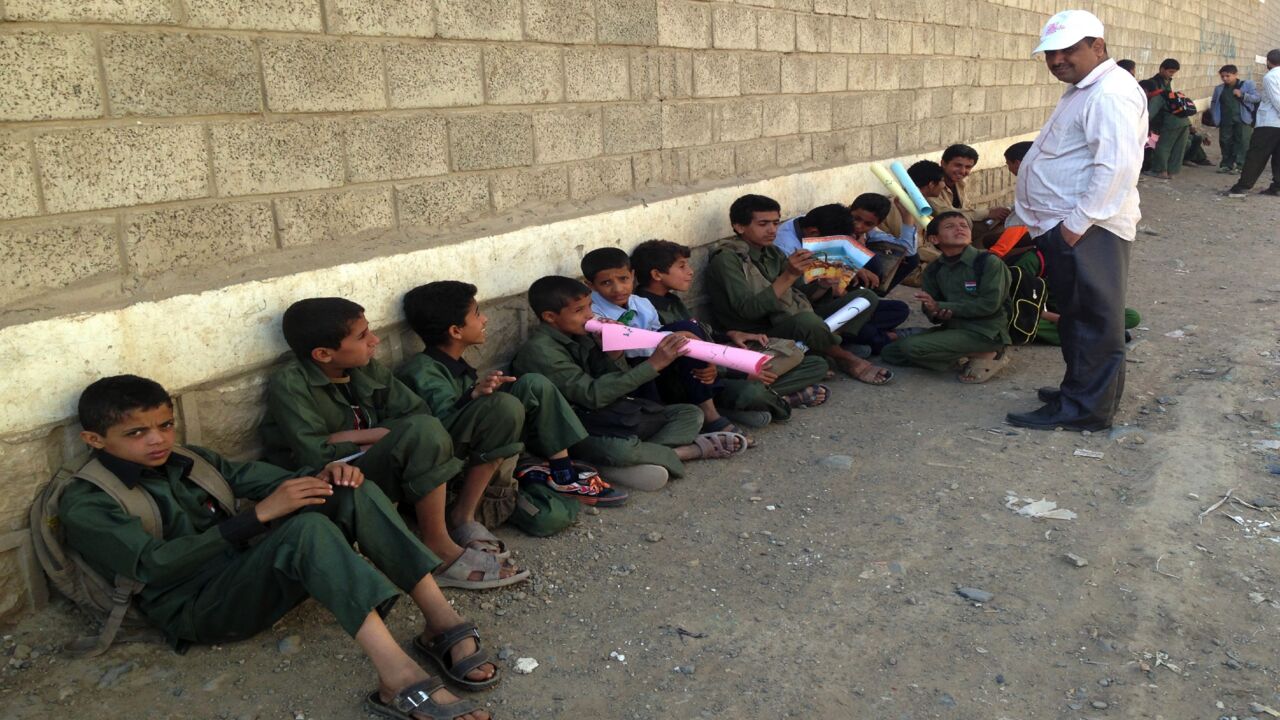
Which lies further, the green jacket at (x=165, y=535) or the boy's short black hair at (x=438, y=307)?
the boy's short black hair at (x=438, y=307)

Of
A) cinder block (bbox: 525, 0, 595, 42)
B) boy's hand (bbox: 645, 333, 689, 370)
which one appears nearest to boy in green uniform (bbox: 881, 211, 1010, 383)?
boy's hand (bbox: 645, 333, 689, 370)

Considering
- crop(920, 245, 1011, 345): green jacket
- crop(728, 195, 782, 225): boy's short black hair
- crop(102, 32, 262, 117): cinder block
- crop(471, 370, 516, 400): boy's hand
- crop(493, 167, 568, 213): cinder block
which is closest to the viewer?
crop(102, 32, 262, 117): cinder block

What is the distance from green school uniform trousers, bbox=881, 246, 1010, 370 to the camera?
527 centimetres

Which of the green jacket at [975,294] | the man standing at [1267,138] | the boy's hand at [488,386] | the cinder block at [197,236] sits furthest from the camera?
the man standing at [1267,138]

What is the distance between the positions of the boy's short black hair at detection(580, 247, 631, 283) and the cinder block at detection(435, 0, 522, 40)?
0.99m

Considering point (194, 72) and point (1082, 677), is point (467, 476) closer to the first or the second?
point (194, 72)

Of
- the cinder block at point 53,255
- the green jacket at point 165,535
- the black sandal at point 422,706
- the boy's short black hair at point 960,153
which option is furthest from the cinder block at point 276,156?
the boy's short black hair at point 960,153

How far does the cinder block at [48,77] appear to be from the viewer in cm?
263

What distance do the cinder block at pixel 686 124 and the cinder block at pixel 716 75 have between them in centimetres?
9

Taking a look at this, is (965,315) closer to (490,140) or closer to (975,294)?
(975,294)

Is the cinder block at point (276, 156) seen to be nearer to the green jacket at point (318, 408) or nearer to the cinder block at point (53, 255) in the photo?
the cinder block at point (53, 255)

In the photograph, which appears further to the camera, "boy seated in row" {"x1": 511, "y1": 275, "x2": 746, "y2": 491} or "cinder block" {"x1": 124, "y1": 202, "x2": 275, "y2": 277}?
"boy seated in row" {"x1": 511, "y1": 275, "x2": 746, "y2": 491}

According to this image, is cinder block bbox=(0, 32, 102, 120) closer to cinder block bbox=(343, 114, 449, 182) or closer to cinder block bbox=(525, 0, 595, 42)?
cinder block bbox=(343, 114, 449, 182)

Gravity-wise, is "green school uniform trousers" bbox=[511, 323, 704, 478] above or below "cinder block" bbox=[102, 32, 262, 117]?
below
